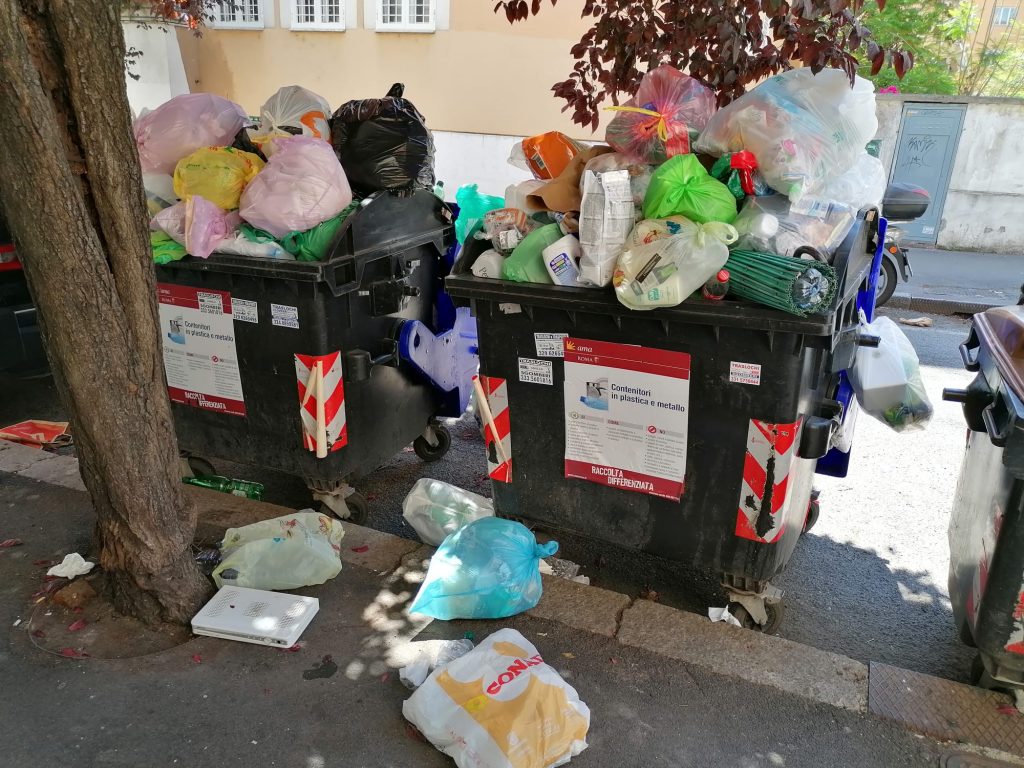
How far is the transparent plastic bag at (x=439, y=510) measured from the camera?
3348 mm

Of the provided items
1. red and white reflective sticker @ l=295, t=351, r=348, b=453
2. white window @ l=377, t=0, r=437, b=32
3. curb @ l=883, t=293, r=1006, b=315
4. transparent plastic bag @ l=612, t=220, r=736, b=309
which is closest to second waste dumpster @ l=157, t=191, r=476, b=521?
red and white reflective sticker @ l=295, t=351, r=348, b=453

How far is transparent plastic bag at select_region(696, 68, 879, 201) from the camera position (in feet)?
8.85

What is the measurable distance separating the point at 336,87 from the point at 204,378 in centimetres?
1220

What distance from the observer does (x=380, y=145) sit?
3631 millimetres

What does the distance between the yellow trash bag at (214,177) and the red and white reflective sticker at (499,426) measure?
54.5 inches

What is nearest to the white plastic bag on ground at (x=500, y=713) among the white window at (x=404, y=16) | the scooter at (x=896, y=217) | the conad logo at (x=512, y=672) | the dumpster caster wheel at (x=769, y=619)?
the conad logo at (x=512, y=672)

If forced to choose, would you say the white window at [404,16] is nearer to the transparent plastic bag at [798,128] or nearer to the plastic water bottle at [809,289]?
the transparent plastic bag at [798,128]

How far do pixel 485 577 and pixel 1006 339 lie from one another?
1880mm

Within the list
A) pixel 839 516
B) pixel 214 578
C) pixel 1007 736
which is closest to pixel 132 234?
pixel 214 578

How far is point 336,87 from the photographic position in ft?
47.5

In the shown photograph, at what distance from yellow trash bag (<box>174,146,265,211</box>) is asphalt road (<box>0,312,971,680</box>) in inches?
61.3

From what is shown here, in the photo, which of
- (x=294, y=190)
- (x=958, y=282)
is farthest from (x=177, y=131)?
(x=958, y=282)

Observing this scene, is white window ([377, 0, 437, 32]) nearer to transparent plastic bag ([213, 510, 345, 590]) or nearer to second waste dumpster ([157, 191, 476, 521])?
second waste dumpster ([157, 191, 476, 521])

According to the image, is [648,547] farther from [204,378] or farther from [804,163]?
[204,378]
